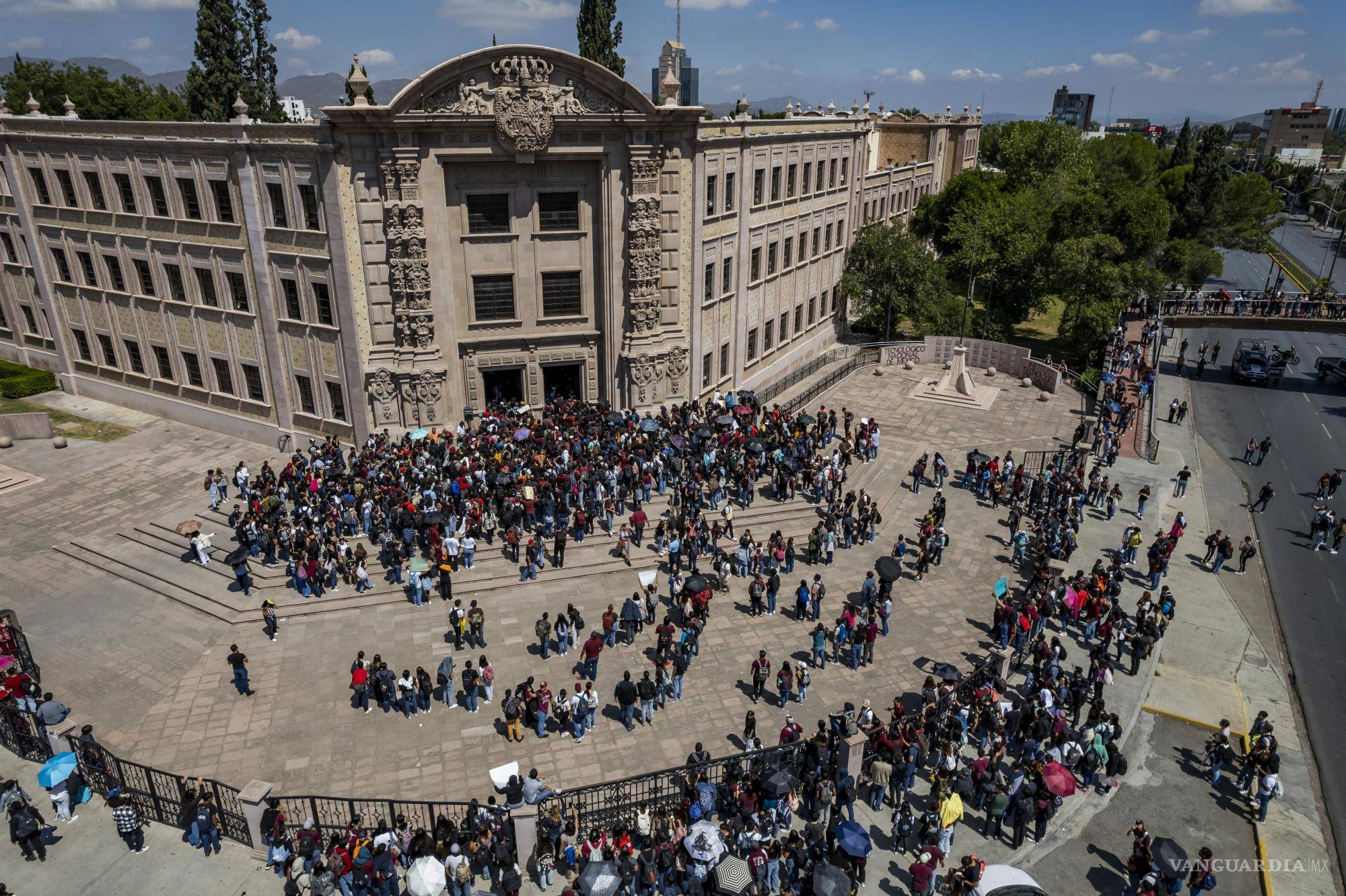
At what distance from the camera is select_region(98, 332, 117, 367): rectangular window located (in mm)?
45750

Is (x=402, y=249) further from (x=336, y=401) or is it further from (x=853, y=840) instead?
(x=853, y=840)

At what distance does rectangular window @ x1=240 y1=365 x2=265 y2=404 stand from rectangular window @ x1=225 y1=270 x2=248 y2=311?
9.81 ft

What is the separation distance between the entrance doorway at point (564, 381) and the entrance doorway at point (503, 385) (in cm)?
126

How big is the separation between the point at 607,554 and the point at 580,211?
57.1 feet

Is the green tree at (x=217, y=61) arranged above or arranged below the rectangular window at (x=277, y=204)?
above

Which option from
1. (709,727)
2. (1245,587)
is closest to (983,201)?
(1245,587)

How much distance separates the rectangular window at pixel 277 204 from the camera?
36197mm

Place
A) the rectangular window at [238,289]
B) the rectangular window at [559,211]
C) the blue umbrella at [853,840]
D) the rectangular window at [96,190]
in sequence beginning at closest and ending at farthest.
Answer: the blue umbrella at [853,840] → the rectangular window at [559,211] → the rectangular window at [238,289] → the rectangular window at [96,190]

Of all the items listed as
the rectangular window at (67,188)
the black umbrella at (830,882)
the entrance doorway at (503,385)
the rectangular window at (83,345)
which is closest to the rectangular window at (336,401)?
the entrance doorway at (503,385)

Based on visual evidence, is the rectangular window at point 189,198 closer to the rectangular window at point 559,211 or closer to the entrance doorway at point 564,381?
Result: the rectangular window at point 559,211

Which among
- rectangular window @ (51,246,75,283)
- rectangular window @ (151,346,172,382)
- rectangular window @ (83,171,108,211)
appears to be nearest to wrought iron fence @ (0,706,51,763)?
rectangular window @ (151,346,172,382)

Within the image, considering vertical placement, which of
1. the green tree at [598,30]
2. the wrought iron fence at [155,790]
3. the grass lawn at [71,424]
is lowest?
the grass lawn at [71,424]

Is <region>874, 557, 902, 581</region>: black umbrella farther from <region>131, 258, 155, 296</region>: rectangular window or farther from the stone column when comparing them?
<region>131, 258, 155, 296</region>: rectangular window

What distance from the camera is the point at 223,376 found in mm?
42156
